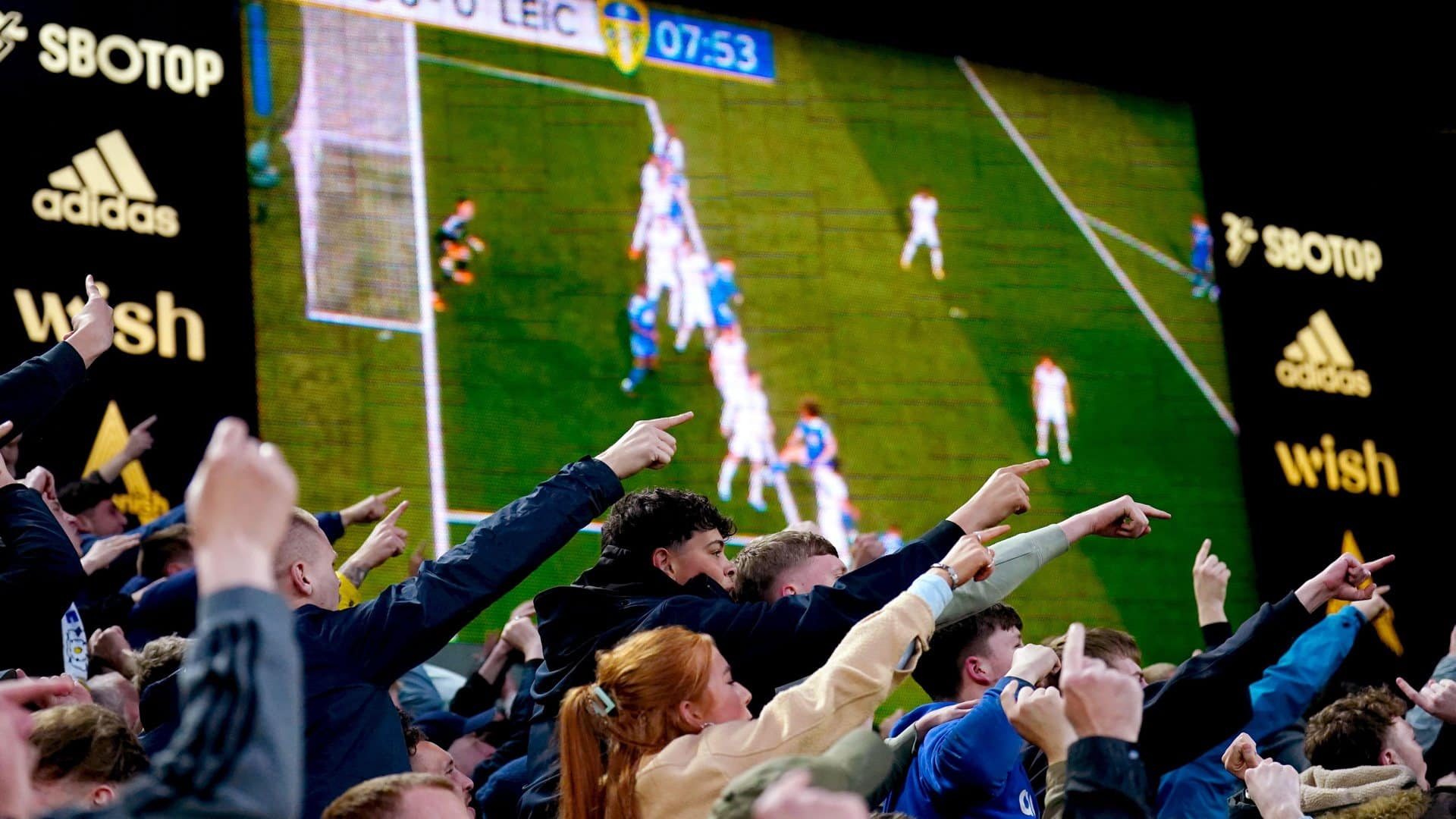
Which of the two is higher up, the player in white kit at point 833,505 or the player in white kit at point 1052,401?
the player in white kit at point 1052,401

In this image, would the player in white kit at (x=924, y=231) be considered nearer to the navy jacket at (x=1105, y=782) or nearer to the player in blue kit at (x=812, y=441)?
the player in blue kit at (x=812, y=441)

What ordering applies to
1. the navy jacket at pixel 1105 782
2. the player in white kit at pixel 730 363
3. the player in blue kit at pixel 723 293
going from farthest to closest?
the player in blue kit at pixel 723 293
the player in white kit at pixel 730 363
the navy jacket at pixel 1105 782

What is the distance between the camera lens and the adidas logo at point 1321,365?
10281 millimetres

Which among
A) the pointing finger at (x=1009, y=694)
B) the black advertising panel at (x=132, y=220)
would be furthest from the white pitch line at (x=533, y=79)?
the pointing finger at (x=1009, y=694)

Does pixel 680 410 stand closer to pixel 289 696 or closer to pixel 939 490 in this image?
pixel 939 490

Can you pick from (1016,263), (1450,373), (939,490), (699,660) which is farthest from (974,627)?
(1450,373)

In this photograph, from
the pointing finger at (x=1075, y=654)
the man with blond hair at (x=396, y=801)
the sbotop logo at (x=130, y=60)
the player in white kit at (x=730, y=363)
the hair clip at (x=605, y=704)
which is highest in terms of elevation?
the sbotop logo at (x=130, y=60)

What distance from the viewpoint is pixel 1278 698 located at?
4656 millimetres

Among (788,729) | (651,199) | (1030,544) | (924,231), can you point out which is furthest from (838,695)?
(924,231)

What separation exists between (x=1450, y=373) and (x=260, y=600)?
387 inches

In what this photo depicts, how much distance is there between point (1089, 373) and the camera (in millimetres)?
9797

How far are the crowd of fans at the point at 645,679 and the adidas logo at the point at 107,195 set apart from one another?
8.31 ft

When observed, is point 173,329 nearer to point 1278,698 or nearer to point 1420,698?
point 1278,698

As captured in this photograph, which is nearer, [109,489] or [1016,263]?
[109,489]
